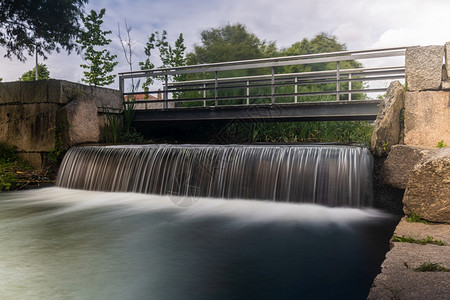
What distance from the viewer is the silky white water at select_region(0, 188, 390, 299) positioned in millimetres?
3043

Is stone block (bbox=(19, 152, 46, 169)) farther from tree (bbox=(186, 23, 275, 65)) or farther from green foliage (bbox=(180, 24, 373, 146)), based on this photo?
tree (bbox=(186, 23, 275, 65))

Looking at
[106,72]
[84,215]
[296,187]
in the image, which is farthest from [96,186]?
[106,72]

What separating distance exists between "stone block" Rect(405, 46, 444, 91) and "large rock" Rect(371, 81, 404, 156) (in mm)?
244

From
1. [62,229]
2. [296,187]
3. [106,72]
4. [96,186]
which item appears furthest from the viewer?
[106,72]

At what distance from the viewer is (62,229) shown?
16.5ft

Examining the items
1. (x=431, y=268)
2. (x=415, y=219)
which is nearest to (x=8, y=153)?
(x=415, y=219)

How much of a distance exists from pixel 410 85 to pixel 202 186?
4.11 meters

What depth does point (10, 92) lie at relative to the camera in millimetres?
10125

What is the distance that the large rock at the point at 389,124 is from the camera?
590 centimetres

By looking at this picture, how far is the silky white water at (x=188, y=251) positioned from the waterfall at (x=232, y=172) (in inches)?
15.2

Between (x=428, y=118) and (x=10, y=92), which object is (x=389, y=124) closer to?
(x=428, y=118)

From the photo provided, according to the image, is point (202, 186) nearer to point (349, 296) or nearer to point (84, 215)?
point (84, 215)

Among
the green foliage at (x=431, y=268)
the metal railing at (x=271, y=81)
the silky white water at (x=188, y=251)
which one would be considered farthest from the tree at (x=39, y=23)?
the green foliage at (x=431, y=268)

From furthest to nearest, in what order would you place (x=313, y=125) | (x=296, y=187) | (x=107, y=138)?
(x=313, y=125), (x=107, y=138), (x=296, y=187)
